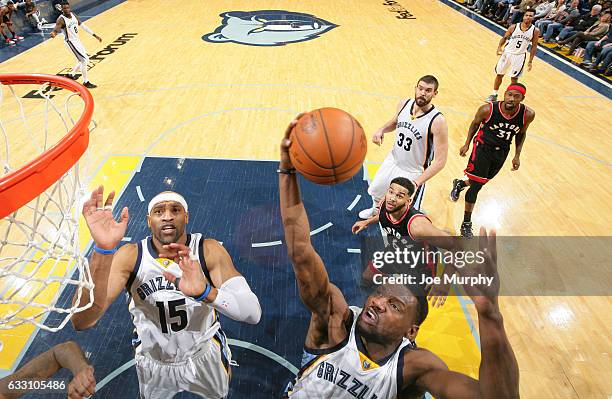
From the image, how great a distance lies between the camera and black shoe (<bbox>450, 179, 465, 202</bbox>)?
5969 mm

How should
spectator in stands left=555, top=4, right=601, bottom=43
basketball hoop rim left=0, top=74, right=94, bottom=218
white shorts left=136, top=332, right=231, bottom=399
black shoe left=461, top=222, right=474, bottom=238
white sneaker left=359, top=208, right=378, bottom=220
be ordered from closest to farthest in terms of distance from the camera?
basketball hoop rim left=0, top=74, right=94, bottom=218 → white shorts left=136, top=332, right=231, bottom=399 → black shoe left=461, top=222, right=474, bottom=238 → white sneaker left=359, top=208, right=378, bottom=220 → spectator in stands left=555, top=4, right=601, bottom=43

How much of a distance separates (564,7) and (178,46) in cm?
1265

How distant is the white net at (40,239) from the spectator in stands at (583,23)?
560 inches

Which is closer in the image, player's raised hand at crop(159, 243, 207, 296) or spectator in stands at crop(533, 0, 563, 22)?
player's raised hand at crop(159, 243, 207, 296)

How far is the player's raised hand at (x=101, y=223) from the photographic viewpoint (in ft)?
7.55

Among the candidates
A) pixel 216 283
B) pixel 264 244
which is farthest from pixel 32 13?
pixel 216 283

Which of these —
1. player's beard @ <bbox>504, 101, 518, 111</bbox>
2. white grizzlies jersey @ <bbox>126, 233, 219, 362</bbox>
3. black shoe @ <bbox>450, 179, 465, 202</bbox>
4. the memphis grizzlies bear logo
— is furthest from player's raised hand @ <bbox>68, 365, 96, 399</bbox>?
the memphis grizzlies bear logo

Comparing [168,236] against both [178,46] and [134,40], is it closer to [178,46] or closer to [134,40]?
[178,46]

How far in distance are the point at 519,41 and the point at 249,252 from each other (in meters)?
7.51

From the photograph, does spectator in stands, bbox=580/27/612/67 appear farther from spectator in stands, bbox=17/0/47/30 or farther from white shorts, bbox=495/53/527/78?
spectator in stands, bbox=17/0/47/30

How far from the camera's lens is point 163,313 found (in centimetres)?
277

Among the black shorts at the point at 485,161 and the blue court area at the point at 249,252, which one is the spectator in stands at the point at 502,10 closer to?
the black shorts at the point at 485,161

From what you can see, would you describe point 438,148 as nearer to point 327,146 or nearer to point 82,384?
point 327,146

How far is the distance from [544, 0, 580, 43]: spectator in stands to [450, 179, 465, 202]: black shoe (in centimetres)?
1107
